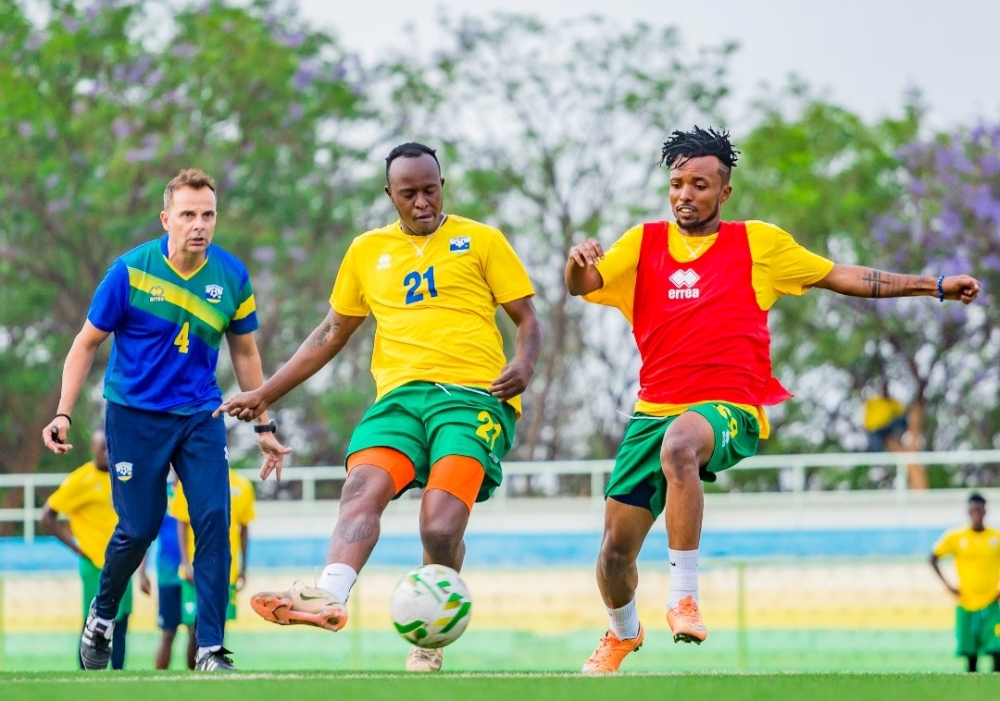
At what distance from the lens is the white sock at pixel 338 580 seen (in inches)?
274

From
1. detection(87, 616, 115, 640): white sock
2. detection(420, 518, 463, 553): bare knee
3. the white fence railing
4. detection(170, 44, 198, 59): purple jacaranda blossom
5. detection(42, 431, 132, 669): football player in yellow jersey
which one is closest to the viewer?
detection(420, 518, 463, 553): bare knee

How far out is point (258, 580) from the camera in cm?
1761

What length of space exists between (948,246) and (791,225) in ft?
9.74

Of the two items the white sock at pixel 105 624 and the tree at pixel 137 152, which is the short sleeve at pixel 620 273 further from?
the tree at pixel 137 152

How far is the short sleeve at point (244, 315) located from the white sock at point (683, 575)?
2.65 metres

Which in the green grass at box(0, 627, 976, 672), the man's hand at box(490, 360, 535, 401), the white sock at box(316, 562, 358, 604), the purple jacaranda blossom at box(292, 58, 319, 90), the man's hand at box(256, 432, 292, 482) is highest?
the purple jacaranda blossom at box(292, 58, 319, 90)

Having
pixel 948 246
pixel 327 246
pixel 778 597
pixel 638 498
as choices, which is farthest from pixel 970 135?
pixel 638 498

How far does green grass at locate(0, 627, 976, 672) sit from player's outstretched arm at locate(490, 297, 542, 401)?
28.6 ft

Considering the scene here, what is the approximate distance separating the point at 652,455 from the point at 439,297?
4.14 ft

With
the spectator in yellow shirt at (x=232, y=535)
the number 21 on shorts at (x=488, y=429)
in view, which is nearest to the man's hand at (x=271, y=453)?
the number 21 on shorts at (x=488, y=429)

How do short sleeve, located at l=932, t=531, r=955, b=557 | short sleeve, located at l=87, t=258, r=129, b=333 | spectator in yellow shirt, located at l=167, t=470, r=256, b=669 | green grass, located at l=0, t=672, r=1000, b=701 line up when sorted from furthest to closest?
short sleeve, located at l=932, t=531, r=955, b=557 < spectator in yellow shirt, located at l=167, t=470, r=256, b=669 < short sleeve, located at l=87, t=258, r=129, b=333 < green grass, located at l=0, t=672, r=1000, b=701

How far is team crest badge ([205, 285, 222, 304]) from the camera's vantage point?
8.65m

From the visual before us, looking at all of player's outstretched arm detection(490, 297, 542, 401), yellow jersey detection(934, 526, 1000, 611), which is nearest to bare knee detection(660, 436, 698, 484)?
player's outstretched arm detection(490, 297, 542, 401)

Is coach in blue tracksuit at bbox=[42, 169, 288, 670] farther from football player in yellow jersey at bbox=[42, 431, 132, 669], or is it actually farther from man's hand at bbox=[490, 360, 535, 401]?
football player in yellow jersey at bbox=[42, 431, 132, 669]
